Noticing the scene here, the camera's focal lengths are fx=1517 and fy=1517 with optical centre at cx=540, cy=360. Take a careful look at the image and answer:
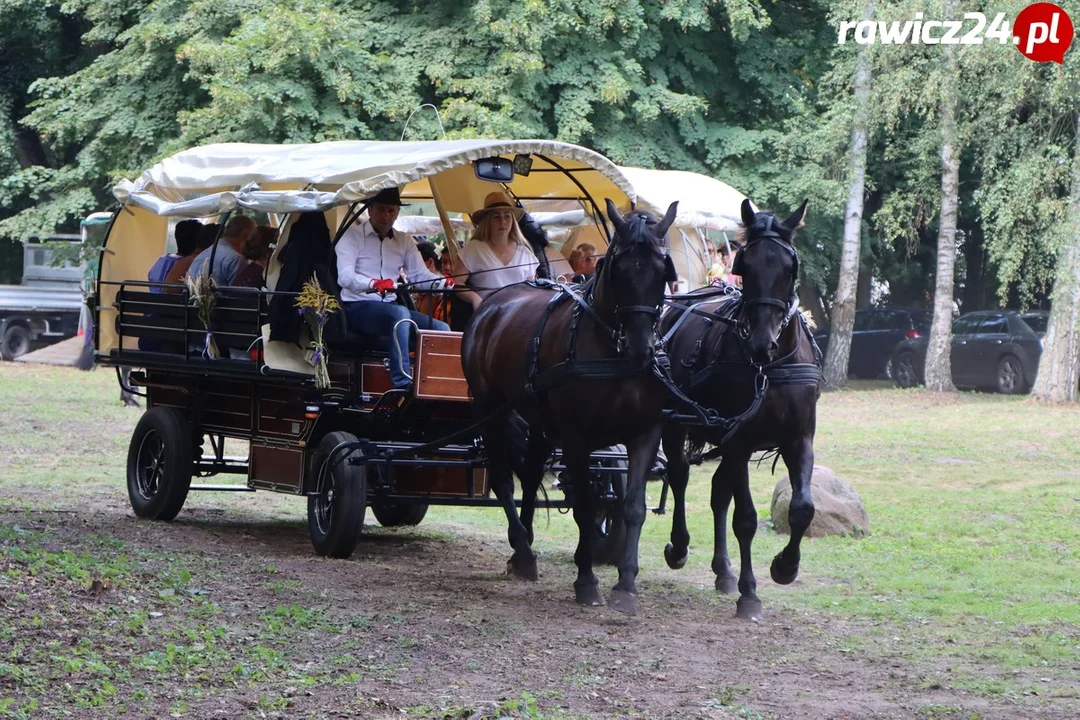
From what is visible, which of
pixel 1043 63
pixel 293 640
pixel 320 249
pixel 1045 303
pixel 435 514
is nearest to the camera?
pixel 293 640

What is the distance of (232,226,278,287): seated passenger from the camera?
11.3 metres

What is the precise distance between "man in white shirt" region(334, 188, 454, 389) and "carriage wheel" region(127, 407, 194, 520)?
2.17m

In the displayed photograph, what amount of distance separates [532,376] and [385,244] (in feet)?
6.19

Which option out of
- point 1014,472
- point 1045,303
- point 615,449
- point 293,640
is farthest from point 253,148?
point 1045,303

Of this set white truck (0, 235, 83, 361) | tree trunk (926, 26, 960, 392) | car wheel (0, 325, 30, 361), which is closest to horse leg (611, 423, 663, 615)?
tree trunk (926, 26, 960, 392)

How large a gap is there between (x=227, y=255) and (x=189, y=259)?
964 mm

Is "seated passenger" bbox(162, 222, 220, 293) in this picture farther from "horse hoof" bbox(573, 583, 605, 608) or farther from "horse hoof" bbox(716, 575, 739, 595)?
"horse hoof" bbox(716, 575, 739, 595)

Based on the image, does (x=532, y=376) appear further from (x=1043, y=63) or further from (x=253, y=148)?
(x=1043, y=63)

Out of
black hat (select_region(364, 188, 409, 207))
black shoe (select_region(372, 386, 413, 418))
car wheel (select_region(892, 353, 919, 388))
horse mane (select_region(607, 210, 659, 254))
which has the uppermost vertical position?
black hat (select_region(364, 188, 409, 207))

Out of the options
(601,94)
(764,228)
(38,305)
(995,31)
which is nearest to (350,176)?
(764,228)

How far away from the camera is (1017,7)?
2336cm

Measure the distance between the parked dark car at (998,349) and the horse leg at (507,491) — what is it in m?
20.0

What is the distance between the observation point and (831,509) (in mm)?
12336

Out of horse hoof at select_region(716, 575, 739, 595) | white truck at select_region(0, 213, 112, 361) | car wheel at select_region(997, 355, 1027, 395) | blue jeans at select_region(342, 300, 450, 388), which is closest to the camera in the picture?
horse hoof at select_region(716, 575, 739, 595)
